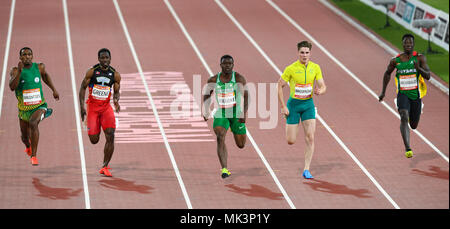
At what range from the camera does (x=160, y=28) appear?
2658 centimetres

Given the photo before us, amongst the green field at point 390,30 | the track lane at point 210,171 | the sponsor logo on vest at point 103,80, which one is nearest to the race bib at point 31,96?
the sponsor logo on vest at point 103,80

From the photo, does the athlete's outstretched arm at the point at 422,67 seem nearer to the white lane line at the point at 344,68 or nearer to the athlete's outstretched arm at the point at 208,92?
the white lane line at the point at 344,68

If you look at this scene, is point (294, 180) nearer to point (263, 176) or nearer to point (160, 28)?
point (263, 176)

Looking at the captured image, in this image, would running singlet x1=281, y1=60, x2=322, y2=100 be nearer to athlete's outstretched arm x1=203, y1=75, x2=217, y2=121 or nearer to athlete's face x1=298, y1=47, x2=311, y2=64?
athlete's face x1=298, y1=47, x2=311, y2=64

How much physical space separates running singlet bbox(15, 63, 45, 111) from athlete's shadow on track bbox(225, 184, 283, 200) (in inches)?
129

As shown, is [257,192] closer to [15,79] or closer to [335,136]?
[335,136]

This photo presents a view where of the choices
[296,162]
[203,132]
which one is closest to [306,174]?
[296,162]

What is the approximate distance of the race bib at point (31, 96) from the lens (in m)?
13.4

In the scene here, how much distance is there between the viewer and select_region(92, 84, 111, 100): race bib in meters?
13.1

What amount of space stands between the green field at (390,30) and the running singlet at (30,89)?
38.2ft

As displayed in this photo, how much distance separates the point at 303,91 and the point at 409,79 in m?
2.02

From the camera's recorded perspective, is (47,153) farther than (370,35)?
No

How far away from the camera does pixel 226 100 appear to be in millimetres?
12898

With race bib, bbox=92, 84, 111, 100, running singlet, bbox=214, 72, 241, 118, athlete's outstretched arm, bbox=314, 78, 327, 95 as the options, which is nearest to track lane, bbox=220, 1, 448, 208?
athlete's outstretched arm, bbox=314, 78, 327, 95
